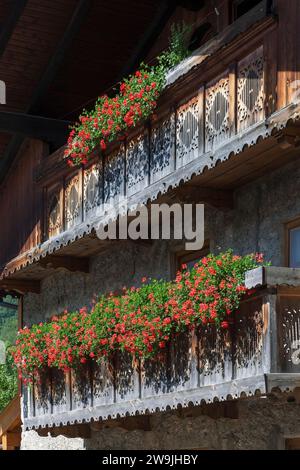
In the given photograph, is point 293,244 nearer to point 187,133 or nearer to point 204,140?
point 204,140

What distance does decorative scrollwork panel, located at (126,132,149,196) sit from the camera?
1714 cm

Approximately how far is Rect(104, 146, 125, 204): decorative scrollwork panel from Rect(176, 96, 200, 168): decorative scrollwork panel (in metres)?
1.68

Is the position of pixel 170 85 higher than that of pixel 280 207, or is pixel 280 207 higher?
pixel 170 85

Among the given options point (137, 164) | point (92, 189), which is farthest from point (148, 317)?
point (92, 189)

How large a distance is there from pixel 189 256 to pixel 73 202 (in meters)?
2.52

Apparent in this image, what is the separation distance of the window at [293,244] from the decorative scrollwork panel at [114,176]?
3.18m

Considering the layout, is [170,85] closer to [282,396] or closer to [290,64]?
[290,64]

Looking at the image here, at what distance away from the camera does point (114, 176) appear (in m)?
18.0

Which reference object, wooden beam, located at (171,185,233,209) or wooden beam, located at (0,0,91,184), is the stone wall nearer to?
wooden beam, located at (171,185,233,209)

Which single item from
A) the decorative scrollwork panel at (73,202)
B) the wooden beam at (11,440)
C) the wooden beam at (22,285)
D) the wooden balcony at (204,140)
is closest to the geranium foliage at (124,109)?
the wooden balcony at (204,140)

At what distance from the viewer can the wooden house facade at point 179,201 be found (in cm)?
1388

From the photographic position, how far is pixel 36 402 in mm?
20031
